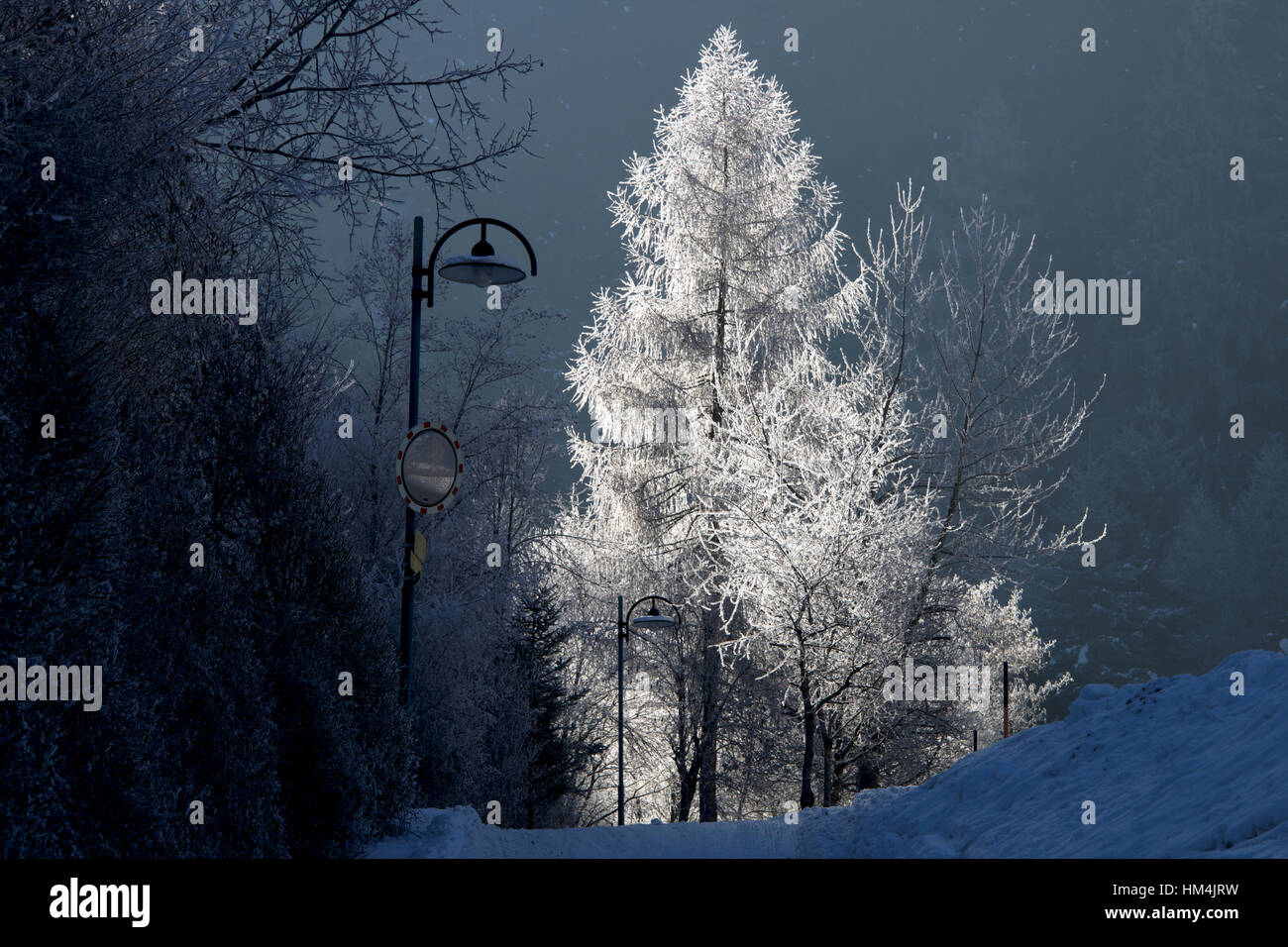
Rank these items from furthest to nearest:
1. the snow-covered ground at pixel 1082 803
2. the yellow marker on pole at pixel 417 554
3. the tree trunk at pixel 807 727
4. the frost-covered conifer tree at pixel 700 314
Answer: the frost-covered conifer tree at pixel 700 314 → the tree trunk at pixel 807 727 → the yellow marker on pole at pixel 417 554 → the snow-covered ground at pixel 1082 803

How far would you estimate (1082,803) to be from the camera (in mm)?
6902

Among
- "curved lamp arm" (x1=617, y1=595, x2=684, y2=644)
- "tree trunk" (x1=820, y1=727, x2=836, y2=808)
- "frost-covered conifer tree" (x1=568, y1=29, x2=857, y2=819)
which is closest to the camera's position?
"tree trunk" (x1=820, y1=727, x2=836, y2=808)

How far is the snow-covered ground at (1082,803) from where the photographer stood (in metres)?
5.45

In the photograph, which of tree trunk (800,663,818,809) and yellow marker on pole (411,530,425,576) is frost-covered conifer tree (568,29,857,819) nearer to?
tree trunk (800,663,818,809)

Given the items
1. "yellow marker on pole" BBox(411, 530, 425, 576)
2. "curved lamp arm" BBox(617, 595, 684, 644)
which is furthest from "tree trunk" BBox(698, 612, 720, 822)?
"yellow marker on pole" BBox(411, 530, 425, 576)

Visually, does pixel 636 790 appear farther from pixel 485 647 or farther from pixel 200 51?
pixel 200 51

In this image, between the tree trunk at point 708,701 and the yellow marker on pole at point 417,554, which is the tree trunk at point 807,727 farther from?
the yellow marker on pole at point 417,554

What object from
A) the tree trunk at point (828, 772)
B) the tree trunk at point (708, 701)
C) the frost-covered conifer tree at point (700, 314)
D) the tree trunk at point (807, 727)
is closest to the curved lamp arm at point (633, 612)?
the frost-covered conifer tree at point (700, 314)

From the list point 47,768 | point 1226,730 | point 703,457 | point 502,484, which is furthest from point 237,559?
point 502,484

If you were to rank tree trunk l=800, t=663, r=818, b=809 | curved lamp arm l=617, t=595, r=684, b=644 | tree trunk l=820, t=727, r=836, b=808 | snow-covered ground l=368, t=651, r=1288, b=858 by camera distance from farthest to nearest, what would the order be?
curved lamp arm l=617, t=595, r=684, b=644
tree trunk l=820, t=727, r=836, b=808
tree trunk l=800, t=663, r=818, b=809
snow-covered ground l=368, t=651, r=1288, b=858

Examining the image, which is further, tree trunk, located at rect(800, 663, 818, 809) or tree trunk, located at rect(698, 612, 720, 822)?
tree trunk, located at rect(698, 612, 720, 822)

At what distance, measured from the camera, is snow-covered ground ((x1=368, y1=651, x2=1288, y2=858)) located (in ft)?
17.9

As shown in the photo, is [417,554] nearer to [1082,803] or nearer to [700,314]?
[1082,803]

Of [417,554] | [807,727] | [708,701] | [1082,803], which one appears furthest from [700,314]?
[1082,803]
